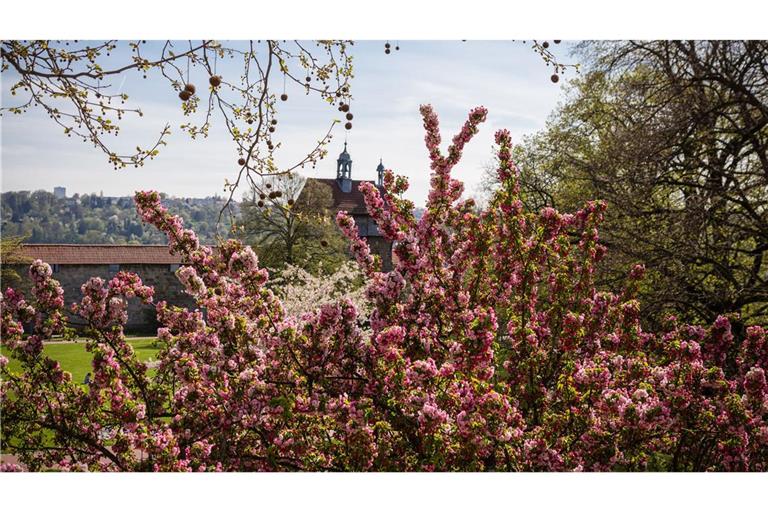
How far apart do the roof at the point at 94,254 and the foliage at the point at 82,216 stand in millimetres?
125

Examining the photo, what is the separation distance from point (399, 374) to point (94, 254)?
138 inches

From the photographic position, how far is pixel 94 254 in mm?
4938

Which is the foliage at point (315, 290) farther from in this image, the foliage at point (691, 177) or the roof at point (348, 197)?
the foliage at point (691, 177)

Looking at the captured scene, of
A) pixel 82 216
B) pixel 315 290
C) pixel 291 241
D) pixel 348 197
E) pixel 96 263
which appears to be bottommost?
pixel 315 290

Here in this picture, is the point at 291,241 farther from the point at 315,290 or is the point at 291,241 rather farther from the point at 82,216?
the point at 82,216

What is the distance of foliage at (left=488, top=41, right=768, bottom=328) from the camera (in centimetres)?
414

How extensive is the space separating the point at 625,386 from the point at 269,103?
1987 millimetres

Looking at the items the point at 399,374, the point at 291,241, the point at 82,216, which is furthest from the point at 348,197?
the point at 399,374

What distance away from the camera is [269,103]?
311cm

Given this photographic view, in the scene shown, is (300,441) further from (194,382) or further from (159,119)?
(159,119)

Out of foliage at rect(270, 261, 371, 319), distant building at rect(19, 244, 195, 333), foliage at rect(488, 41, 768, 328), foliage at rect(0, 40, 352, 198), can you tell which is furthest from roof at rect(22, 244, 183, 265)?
foliage at rect(488, 41, 768, 328)

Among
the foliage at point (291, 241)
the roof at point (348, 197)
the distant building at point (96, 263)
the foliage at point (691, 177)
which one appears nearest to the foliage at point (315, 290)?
the foliage at point (291, 241)

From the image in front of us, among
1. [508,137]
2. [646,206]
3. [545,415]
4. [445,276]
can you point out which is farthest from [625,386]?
[646,206]
